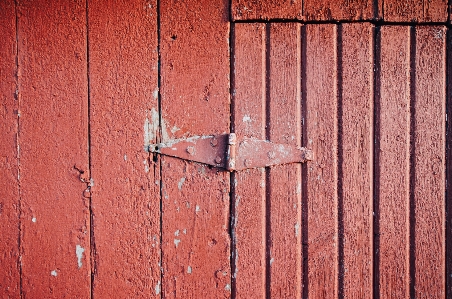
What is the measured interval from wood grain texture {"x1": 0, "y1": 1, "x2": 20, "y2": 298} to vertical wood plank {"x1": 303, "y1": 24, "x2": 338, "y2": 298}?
75 centimetres

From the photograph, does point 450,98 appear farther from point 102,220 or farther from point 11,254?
point 11,254

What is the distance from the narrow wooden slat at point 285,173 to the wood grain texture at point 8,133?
2.14ft

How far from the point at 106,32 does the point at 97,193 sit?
0.41m

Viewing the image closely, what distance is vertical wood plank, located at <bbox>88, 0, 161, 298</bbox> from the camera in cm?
81

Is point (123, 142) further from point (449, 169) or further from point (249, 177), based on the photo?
point (449, 169)

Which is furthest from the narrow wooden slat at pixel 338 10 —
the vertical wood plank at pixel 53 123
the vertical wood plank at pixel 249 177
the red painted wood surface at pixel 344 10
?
the vertical wood plank at pixel 53 123

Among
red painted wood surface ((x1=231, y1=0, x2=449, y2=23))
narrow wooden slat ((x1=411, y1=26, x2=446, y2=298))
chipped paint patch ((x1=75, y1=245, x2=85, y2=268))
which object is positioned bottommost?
chipped paint patch ((x1=75, y1=245, x2=85, y2=268))

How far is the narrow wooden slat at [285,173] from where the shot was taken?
823 mm

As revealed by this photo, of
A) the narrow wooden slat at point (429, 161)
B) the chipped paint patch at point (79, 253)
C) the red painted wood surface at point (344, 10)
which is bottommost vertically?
the chipped paint patch at point (79, 253)

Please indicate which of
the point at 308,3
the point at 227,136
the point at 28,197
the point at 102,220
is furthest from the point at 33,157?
the point at 308,3

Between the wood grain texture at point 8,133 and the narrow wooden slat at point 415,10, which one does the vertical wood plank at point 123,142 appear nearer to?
the wood grain texture at point 8,133

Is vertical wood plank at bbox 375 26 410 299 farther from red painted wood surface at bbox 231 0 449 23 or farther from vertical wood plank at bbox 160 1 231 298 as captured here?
vertical wood plank at bbox 160 1 231 298

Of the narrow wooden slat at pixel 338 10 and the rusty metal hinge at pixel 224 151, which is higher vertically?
the narrow wooden slat at pixel 338 10

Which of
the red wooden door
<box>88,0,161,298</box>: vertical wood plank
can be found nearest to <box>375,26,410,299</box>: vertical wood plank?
the red wooden door
